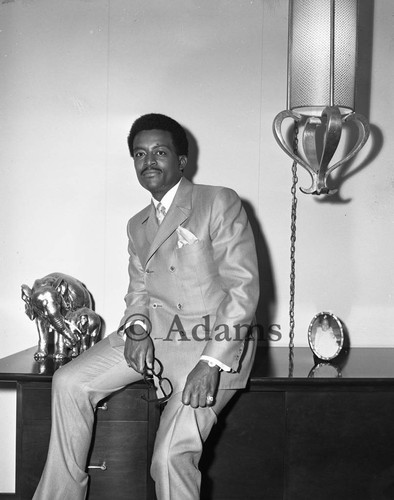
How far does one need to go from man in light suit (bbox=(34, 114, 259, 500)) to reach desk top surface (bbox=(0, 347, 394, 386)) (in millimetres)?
149

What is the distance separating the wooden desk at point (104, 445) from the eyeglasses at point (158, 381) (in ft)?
0.12

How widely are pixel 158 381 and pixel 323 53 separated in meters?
1.41

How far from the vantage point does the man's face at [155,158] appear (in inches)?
105

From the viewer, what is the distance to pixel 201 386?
2.39 meters

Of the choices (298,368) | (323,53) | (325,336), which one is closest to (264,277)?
(325,336)

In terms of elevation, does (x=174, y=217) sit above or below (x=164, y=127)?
below

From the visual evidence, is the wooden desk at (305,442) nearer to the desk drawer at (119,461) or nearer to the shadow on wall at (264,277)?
the desk drawer at (119,461)

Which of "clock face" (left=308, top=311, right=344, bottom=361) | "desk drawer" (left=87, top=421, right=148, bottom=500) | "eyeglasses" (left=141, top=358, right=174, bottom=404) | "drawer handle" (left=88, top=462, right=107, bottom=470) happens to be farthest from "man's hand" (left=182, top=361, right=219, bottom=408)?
"clock face" (left=308, top=311, right=344, bottom=361)

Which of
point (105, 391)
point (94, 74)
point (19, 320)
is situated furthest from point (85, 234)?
point (105, 391)

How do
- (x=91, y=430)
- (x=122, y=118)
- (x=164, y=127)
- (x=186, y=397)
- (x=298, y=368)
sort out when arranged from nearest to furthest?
(x=186, y=397) → (x=91, y=430) → (x=164, y=127) → (x=298, y=368) → (x=122, y=118)

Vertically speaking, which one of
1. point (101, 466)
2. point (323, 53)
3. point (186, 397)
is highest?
point (323, 53)

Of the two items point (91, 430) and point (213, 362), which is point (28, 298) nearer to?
point (91, 430)

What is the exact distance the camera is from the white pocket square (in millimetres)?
2586

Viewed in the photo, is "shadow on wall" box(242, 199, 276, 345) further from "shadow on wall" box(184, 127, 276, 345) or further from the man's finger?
the man's finger
